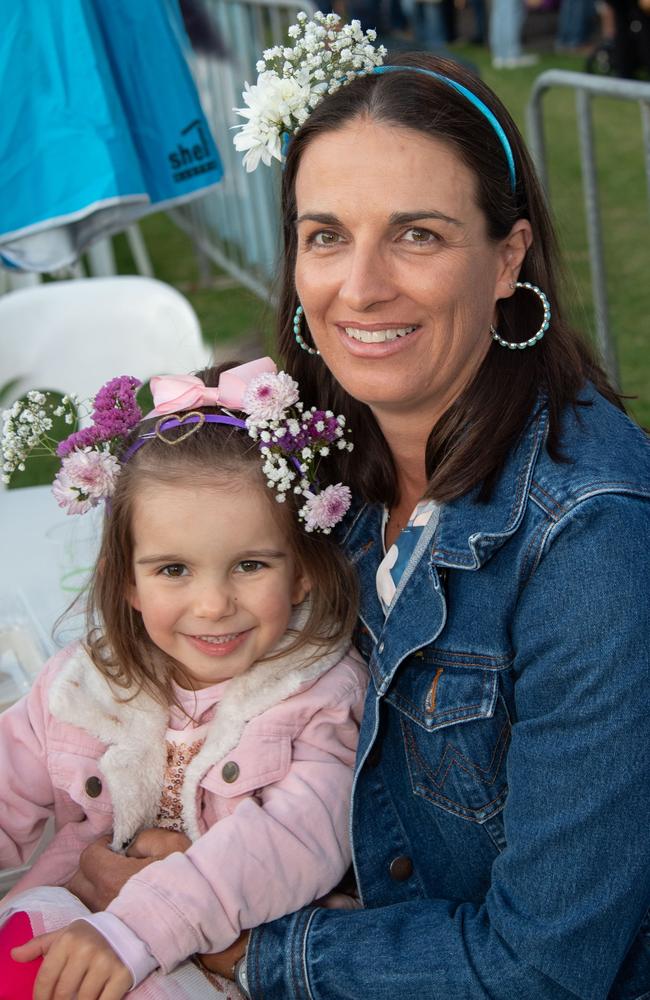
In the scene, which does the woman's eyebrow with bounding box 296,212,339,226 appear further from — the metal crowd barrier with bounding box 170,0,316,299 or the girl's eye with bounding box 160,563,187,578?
the metal crowd barrier with bounding box 170,0,316,299

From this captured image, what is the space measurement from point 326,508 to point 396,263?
43 cm

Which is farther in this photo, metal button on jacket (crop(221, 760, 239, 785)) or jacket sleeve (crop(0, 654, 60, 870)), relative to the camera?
jacket sleeve (crop(0, 654, 60, 870))

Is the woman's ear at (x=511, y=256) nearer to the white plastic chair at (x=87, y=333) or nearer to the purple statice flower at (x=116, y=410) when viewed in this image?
the purple statice flower at (x=116, y=410)

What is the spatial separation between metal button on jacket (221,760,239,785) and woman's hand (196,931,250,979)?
0.78 feet

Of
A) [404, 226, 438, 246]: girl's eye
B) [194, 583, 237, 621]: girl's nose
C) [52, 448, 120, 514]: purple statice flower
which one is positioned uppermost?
[404, 226, 438, 246]: girl's eye

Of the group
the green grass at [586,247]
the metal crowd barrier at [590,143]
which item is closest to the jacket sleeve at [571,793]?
the metal crowd barrier at [590,143]

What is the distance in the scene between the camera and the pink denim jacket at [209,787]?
1.80m

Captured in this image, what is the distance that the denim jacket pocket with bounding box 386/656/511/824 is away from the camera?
5.85 feet

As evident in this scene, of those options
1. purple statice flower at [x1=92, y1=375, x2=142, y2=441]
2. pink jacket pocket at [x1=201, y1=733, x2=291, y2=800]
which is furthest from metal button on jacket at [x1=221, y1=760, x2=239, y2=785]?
purple statice flower at [x1=92, y1=375, x2=142, y2=441]

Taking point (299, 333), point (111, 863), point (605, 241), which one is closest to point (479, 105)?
point (299, 333)

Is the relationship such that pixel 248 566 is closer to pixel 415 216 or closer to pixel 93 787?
pixel 93 787

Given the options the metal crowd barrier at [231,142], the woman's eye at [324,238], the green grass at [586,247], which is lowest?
the green grass at [586,247]

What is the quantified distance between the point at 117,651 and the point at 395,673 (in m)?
0.55

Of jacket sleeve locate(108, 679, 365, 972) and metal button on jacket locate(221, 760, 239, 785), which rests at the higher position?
metal button on jacket locate(221, 760, 239, 785)
